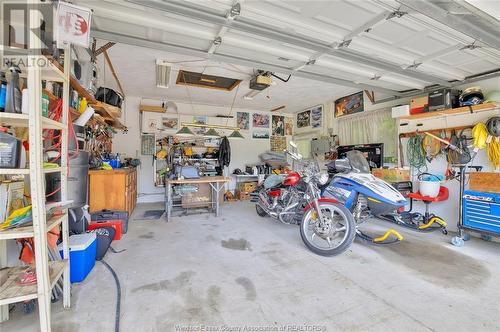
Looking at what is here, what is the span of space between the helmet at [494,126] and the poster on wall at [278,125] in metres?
5.46

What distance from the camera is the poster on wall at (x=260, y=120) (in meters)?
7.95

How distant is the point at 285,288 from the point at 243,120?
20.4ft

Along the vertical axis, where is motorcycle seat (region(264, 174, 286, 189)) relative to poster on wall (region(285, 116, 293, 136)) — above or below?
below

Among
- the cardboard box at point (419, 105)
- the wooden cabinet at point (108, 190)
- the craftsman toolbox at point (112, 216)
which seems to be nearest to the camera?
the craftsman toolbox at point (112, 216)

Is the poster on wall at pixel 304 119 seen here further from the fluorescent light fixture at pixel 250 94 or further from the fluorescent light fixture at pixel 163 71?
the fluorescent light fixture at pixel 163 71

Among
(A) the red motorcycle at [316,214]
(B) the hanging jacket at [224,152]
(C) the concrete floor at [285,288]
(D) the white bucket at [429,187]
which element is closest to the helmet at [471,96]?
(D) the white bucket at [429,187]

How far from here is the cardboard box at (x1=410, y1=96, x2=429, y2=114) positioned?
4.25 m

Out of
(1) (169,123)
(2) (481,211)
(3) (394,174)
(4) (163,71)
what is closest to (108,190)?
(4) (163,71)

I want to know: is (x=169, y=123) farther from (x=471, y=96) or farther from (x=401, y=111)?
(x=471, y=96)

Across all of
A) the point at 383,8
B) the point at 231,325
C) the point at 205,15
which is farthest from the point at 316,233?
the point at 205,15

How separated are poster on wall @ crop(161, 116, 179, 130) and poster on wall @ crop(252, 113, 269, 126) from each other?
2556 mm

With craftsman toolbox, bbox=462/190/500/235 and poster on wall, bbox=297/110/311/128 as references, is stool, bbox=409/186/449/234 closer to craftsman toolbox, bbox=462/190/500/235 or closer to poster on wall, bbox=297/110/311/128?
craftsman toolbox, bbox=462/190/500/235

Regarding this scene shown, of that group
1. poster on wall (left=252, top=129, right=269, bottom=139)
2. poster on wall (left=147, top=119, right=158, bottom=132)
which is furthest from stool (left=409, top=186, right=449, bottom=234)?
poster on wall (left=147, top=119, right=158, bottom=132)

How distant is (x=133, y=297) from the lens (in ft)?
6.53
